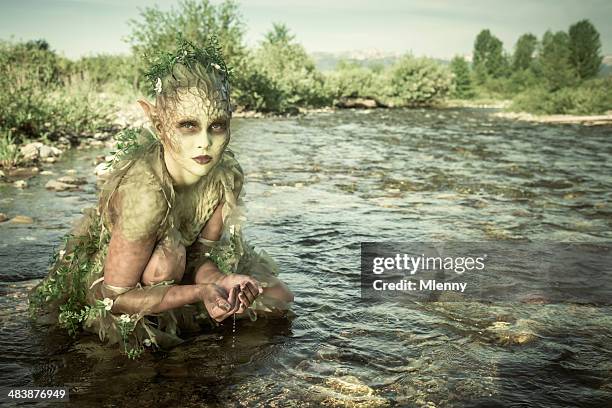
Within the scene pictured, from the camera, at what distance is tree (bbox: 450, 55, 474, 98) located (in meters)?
58.0

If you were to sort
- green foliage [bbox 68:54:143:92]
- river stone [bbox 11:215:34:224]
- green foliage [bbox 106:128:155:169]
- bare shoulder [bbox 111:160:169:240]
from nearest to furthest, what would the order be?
1. bare shoulder [bbox 111:160:169:240]
2. green foliage [bbox 106:128:155:169]
3. river stone [bbox 11:215:34:224]
4. green foliage [bbox 68:54:143:92]

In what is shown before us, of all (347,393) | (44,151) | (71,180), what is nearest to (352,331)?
(347,393)

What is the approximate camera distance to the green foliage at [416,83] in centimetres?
3909

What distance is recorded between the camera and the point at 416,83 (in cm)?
3944

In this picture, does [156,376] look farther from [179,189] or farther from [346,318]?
[346,318]

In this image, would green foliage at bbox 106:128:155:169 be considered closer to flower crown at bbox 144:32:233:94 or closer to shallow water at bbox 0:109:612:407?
flower crown at bbox 144:32:233:94

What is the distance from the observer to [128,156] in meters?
3.16

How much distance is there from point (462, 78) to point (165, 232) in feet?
211

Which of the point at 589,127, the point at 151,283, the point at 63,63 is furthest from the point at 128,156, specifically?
the point at 63,63

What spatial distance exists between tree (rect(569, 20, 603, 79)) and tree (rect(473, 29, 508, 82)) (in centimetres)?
4968

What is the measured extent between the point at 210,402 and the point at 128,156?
1.41 metres

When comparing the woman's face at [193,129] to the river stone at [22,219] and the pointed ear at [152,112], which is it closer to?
the pointed ear at [152,112]

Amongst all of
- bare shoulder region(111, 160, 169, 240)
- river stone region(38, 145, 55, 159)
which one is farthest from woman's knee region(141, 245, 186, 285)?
river stone region(38, 145, 55, 159)

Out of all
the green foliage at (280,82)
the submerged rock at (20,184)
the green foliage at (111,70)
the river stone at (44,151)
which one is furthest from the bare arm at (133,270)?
the green foliage at (280,82)
